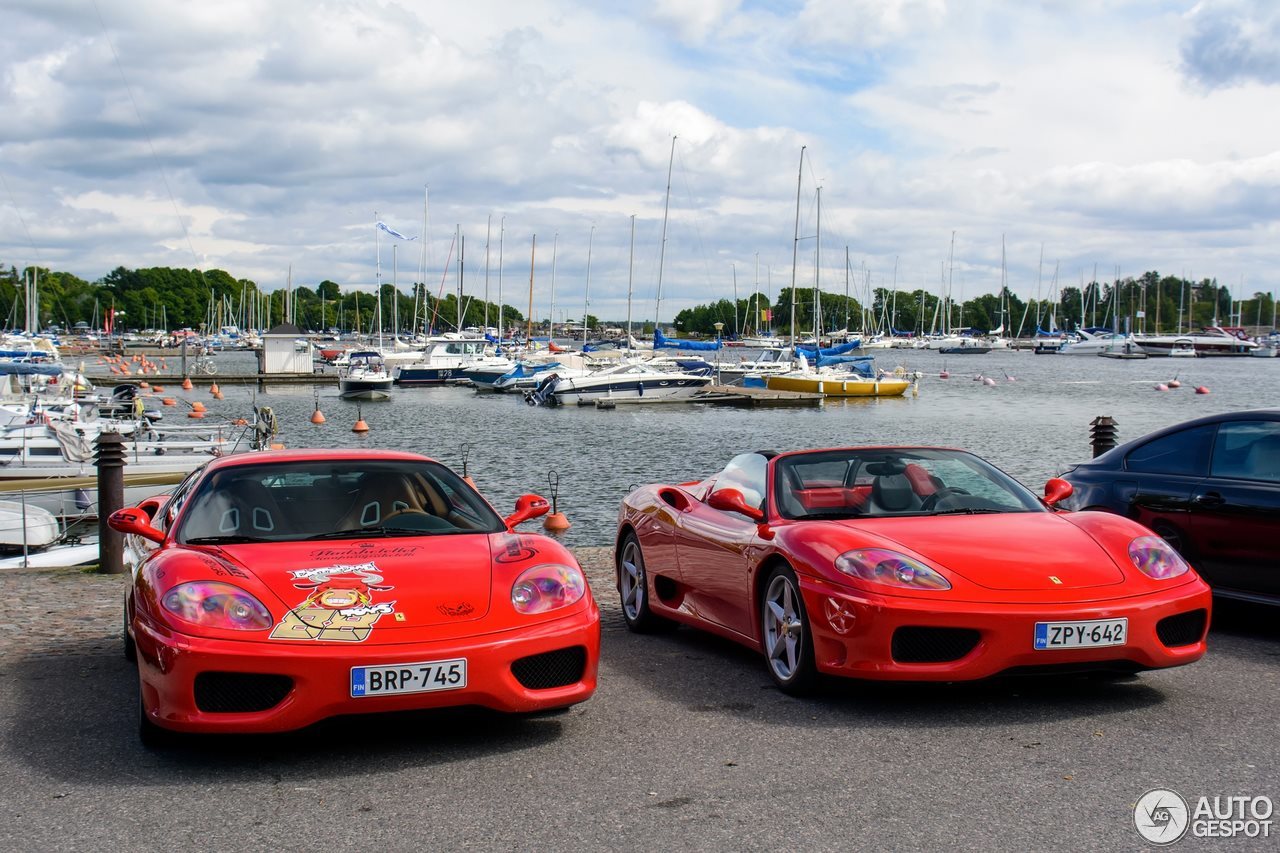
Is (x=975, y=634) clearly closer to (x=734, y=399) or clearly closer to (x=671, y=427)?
(x=671, y=427)

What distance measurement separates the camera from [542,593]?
19.3ft

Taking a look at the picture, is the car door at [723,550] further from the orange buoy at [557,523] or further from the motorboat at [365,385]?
the motorboat at [365,385]

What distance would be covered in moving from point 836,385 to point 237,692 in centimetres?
6179

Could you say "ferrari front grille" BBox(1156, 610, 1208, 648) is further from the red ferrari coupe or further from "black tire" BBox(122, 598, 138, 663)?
"black tire" BBox(122, 598, 138, 663)

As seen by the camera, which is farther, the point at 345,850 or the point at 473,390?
the point at 473,390

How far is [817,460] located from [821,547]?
52.6 inches

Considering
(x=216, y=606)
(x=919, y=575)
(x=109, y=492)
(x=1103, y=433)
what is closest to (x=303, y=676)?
(x=216, y=606)

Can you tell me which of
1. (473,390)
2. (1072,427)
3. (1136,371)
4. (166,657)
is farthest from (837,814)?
(1136,371)

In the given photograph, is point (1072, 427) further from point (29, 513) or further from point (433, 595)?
point (433, 595)

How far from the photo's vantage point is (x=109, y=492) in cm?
1152

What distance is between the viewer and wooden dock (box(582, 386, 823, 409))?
61.4 metres

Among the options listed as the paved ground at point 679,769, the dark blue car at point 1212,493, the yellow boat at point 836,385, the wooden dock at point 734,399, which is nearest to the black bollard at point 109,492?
the paved ground at point 679,769

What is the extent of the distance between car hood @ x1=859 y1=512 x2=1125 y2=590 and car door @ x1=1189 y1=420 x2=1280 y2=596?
70.2 inches

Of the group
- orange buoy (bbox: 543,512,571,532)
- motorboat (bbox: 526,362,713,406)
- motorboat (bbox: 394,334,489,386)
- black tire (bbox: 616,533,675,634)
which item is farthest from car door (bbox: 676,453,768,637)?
motorboat (bbox: 394,334,489,386)
